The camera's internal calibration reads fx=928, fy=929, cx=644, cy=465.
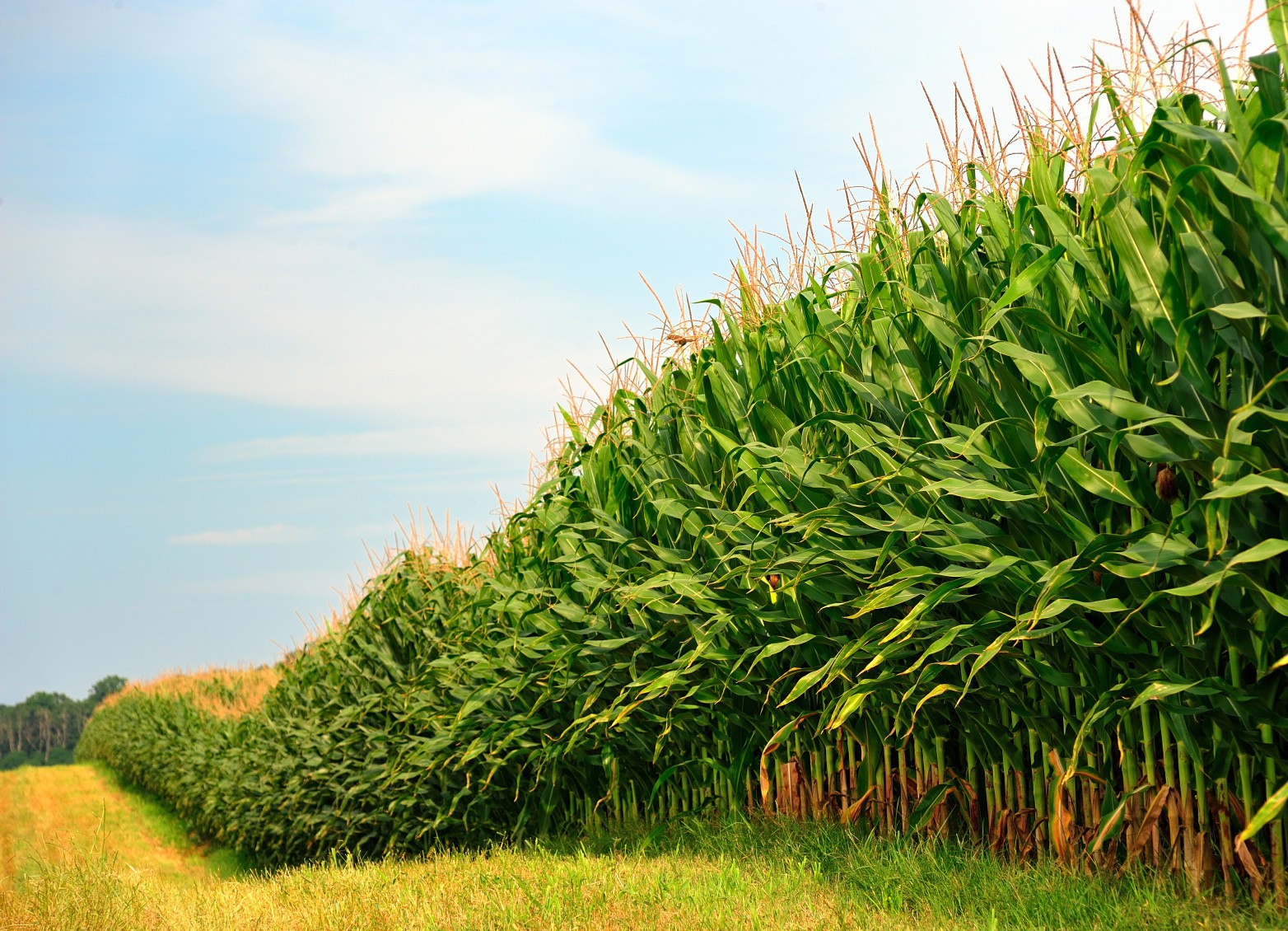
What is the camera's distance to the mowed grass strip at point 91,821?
37.2ft

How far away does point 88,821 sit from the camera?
15.8m

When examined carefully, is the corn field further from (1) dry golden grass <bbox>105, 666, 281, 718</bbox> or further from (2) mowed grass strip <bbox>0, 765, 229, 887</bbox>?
(1) dry golden grass <bbox>105, 666, 281, 718</bbox>

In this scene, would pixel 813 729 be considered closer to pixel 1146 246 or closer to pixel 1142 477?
pixel 1142 477

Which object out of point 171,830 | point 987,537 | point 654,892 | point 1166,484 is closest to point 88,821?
point 171,830

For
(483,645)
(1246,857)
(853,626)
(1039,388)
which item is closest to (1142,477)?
(1039,388)

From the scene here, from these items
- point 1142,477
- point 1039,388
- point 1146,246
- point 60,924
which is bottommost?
point 60,924

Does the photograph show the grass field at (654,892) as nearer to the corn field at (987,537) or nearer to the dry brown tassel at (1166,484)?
the corn field at (987,537)

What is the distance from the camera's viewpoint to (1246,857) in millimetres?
2557

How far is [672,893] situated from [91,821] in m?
16.1

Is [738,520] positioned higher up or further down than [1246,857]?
higher up

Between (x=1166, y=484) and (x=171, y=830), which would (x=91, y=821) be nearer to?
(x=171, y=830)

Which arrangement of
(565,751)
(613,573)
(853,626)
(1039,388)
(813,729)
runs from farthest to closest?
(565,751) < (613,573) < (813,729) < (853,626) < (1039,388)

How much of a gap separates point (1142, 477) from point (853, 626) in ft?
4.39

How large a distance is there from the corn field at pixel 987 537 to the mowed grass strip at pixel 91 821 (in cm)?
403
